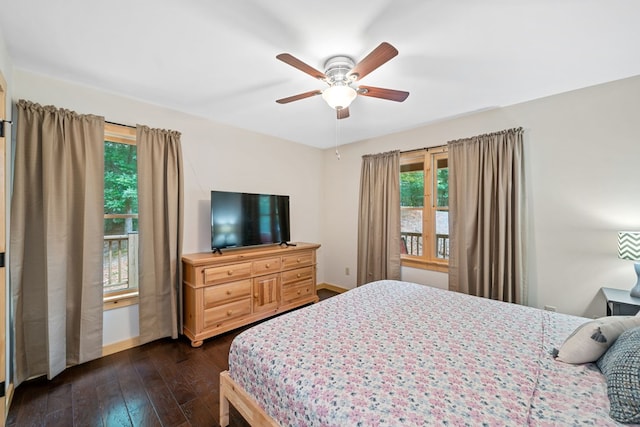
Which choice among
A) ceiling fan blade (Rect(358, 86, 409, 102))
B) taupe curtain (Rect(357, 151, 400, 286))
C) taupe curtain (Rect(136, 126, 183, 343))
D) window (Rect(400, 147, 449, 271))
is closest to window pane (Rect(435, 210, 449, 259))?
window (Rect(400, 147, 449, 271))

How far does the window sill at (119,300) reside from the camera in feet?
8.34

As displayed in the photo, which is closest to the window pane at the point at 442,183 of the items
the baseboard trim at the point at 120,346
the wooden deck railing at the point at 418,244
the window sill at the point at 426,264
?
the wooden deck railing at the point at 418,244

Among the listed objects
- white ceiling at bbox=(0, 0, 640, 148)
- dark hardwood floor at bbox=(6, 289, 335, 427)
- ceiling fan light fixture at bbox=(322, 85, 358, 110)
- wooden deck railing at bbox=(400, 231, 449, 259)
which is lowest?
dark hardwood floor at bbox=(6, 289, 335, 427)

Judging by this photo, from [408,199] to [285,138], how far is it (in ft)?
6.89

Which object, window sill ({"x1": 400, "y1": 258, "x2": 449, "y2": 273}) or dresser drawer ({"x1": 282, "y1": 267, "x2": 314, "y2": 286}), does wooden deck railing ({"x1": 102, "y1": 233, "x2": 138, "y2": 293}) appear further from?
window sill ({"x1": 400, "y1": 258, "x2": 449, "y2": 273})

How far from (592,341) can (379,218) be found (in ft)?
8.77

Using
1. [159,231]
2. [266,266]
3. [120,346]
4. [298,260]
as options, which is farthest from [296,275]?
[120,346]

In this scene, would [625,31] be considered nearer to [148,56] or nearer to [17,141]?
[148,56]

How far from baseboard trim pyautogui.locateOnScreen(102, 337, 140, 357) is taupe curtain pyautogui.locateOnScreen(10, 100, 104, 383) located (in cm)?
11

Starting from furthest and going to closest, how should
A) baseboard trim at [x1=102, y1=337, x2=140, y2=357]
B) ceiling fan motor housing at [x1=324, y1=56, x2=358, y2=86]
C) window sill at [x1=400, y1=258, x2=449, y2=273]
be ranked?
window sill at [x1=400, y1=258, x2=449, y2=273], baseboard trim at [x1=102, y1=337, x2=140, y2=357], ceiling fan motor housing at [x1=324, y1=56, x2=358, y2=86]

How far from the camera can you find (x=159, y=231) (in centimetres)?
274

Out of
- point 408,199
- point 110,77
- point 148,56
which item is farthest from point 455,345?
point 110,77

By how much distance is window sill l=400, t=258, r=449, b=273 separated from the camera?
11.1 ft

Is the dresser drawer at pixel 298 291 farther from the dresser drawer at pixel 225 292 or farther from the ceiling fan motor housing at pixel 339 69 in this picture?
the ceiling fan motor housing at pixel 339 69
